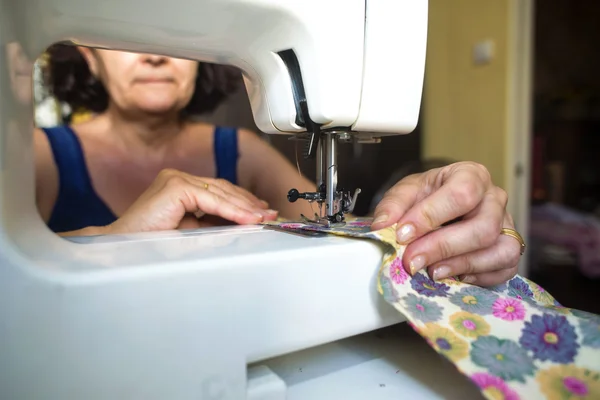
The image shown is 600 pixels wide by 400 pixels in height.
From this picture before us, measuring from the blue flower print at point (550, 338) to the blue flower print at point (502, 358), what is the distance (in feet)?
0.04

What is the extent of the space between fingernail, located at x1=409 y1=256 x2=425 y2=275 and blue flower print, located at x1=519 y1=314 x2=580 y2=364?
0.11 metres

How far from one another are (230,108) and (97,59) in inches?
16.6

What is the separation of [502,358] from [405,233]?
15 centimetres

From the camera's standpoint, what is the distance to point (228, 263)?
37 cm

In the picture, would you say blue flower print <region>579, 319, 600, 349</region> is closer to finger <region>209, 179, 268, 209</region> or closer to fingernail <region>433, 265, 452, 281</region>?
fingernail <region>433, 265, 452, 281</region>

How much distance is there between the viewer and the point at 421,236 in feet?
1.61

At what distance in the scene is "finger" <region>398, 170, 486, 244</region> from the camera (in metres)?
0.48

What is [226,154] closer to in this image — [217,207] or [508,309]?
[217,207]

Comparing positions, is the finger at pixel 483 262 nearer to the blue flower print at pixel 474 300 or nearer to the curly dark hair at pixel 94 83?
the blue flower print at pixel 474 300

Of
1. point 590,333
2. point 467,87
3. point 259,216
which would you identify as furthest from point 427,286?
point 467,87

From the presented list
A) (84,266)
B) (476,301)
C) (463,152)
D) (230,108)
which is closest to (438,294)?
(476,301)

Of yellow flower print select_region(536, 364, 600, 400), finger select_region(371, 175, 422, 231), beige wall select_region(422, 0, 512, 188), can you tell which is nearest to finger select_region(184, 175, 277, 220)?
finger select_region(371, 175, 422, 231)

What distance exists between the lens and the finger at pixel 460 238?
1.54ft

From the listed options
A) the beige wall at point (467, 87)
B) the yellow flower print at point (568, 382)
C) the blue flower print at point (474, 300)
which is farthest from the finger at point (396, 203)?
the beige wall at point (467, 87)
